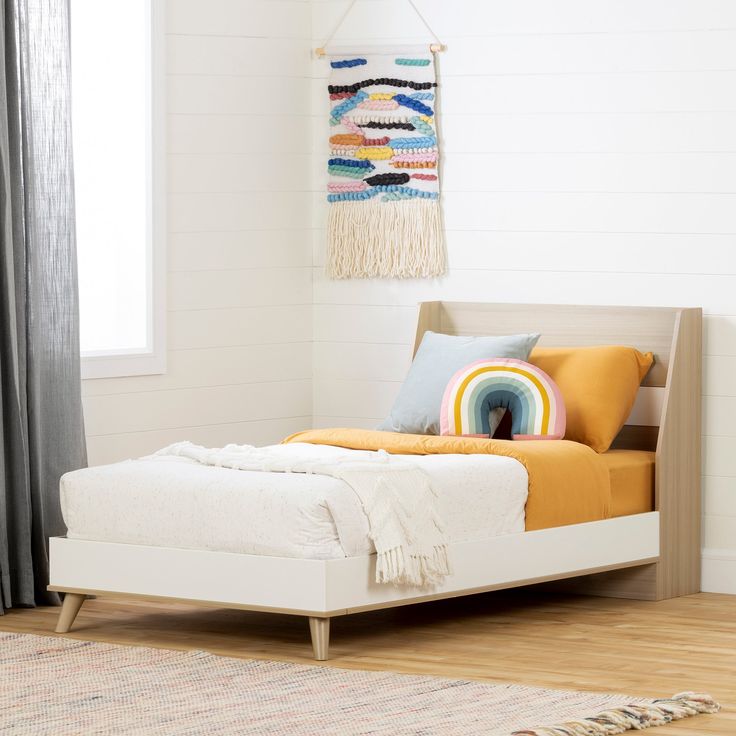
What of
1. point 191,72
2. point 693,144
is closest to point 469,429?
point 693,144

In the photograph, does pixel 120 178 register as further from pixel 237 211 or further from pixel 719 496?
pixel 719 496

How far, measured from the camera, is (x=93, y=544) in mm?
4105

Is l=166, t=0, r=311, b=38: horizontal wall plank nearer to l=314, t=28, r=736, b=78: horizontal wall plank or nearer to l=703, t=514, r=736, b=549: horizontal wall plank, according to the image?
l=314, t=28, r=736, b=78: horizontal wall plank

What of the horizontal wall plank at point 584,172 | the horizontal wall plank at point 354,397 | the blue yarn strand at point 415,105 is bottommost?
the horizontal wall plank at point 354,397

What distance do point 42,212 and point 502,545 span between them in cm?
172

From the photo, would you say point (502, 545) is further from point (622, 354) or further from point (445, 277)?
point (445, 277)

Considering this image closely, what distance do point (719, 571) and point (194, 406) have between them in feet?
6.13

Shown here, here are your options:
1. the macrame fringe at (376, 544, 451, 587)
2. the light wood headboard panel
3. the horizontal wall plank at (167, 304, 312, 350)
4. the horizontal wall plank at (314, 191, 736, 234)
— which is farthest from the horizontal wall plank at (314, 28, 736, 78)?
the macrame fringe at (376, 544, 451, 587)

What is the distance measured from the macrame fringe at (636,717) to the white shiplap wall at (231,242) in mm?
2210

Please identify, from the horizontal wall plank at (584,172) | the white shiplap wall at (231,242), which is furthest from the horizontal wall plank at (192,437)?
the horizontal wall plank at (584,172)

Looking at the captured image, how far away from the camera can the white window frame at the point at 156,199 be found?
203 inches

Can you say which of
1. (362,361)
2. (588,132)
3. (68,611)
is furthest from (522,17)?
(68,611)

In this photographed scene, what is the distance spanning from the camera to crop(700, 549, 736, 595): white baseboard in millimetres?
5023

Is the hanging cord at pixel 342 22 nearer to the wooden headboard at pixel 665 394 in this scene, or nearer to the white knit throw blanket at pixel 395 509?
the wooden headboard at pixel 665 394
